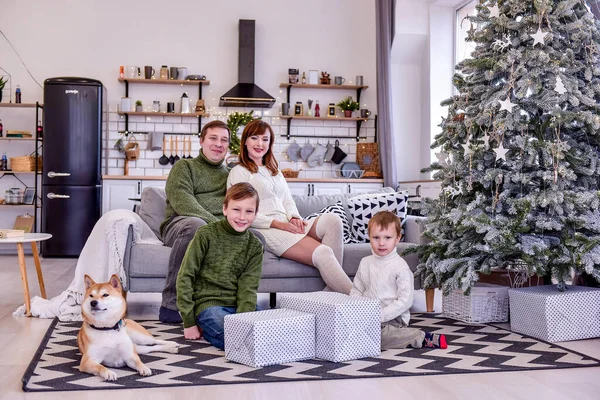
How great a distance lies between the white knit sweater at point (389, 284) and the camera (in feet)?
10.0

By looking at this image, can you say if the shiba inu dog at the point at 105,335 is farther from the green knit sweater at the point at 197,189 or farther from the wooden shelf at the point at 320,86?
the wooden shelf at the point at 320,86

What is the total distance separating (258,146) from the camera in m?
3.71

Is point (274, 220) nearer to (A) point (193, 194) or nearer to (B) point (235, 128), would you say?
(A) point (193, 194)

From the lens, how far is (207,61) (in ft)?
24.7

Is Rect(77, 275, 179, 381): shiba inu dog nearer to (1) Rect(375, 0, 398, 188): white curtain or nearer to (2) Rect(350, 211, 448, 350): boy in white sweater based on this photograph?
(2) Rect(350, 211, 448, 350): boy in white sweater

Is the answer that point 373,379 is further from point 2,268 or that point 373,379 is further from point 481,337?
point 2,268

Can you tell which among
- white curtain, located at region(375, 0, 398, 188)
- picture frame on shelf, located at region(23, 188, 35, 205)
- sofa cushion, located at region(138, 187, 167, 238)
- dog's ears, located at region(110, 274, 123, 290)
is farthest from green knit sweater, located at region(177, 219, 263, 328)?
picture frame on shelf, located at region(23, 188, 35, 205)

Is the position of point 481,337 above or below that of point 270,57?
below

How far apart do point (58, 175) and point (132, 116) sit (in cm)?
106

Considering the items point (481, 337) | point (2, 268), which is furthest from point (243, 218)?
point (2, 268)

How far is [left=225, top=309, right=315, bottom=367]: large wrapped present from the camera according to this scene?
2.54 m

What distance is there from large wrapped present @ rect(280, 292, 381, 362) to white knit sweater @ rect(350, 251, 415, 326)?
29 centimetres

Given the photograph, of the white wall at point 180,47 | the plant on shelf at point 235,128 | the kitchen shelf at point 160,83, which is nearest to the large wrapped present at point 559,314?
the plant on shelf at point 235,128

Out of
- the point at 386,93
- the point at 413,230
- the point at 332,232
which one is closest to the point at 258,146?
the point at 332,232
